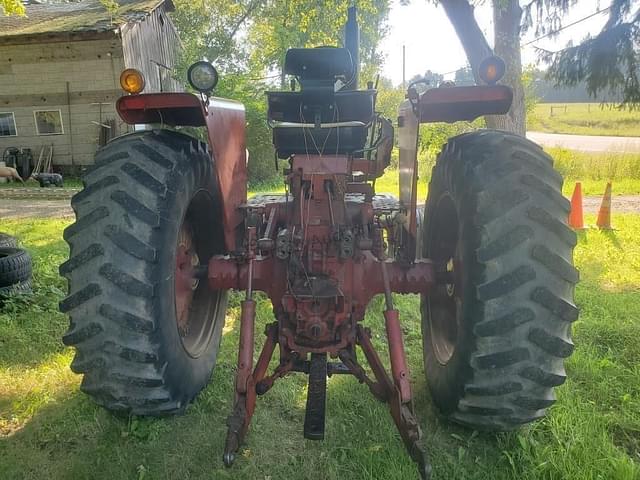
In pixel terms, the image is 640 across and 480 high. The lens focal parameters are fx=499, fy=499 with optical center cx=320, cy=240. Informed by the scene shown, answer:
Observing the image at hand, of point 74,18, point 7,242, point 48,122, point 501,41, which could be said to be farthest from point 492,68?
point 74,18

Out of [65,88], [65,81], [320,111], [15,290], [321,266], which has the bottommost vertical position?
[15,290]

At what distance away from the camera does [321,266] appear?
2590 millimetres

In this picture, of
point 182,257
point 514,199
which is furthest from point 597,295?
point 182,257

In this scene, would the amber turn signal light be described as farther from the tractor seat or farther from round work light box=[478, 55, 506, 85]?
round work light box=[478, 55, 506, 85]

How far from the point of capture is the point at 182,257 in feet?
9.72

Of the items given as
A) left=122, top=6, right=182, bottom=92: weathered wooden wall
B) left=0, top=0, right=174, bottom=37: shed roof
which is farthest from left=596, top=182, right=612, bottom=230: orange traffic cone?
left=0, top=0, right=174, bottom=37: shed roof

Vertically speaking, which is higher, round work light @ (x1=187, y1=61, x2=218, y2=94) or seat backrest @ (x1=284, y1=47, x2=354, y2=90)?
seat backrest @ (x1=284, y1=47, x2=354, y2=90)

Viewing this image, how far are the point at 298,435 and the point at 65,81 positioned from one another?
1742 cm

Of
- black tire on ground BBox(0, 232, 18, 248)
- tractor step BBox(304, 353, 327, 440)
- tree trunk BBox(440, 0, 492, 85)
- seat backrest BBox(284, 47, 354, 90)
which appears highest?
tree trunk BBox(440, 0, 492, 85)

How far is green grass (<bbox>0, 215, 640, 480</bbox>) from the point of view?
2400mm

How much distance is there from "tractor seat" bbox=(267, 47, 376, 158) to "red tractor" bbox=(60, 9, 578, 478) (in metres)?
0.01

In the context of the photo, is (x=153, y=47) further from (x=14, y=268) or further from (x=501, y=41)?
(x=14, y=268)

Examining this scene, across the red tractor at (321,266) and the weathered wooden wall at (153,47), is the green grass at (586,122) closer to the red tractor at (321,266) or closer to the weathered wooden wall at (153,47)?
the weathered wooden wall at (153,47)

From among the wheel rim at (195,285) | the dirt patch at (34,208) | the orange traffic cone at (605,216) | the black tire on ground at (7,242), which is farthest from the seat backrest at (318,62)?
the dirt patch at (34,208)
